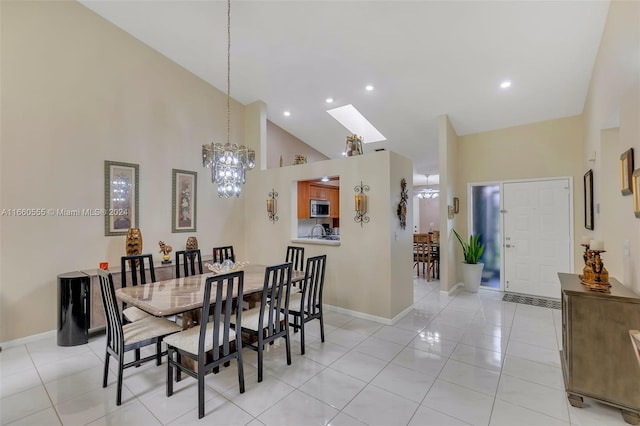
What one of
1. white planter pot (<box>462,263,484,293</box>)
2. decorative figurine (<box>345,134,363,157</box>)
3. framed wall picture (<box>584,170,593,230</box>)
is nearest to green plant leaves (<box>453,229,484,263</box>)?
white planter pot (<box>462,263,484,293</box>)

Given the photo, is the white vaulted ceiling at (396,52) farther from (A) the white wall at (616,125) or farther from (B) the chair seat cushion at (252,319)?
(B) the chair seat cushion at (252,319)

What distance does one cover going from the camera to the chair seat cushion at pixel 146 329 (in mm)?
2375

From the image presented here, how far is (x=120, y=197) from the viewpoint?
13.4 ft

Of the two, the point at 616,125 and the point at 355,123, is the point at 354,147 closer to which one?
the point at 355,123

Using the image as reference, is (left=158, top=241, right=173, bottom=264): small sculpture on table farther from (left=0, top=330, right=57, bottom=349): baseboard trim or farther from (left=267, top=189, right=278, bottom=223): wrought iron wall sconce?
(left=267, top=189, right=278, bottom=223): wrought iron wall sconce

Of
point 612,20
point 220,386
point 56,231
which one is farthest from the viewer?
point 56,231

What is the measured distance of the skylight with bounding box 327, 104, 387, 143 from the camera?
240 inches

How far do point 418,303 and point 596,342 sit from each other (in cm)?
273

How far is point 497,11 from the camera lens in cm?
296

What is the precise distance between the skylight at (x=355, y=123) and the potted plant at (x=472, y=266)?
A: 8.98ft

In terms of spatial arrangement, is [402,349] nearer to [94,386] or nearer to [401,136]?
[94,386]

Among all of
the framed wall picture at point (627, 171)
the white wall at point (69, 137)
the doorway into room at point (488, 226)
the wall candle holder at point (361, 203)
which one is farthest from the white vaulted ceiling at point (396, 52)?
the wall candle holder at point (361, 203)

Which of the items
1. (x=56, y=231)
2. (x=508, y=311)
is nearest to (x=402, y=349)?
(x=508, y=311)

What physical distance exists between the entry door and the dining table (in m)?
4.32
